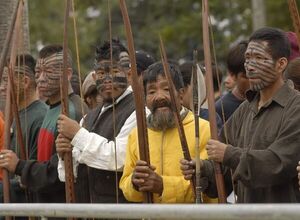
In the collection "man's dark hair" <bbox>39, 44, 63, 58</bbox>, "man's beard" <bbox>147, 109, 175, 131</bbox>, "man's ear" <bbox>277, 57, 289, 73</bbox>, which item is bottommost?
"man's beard" <bbox>147, 109, 175, 131</bbox>

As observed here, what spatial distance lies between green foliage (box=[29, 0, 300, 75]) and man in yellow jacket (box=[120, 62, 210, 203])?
16.7 metres

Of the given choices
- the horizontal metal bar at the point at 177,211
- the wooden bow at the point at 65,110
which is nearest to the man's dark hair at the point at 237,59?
the wooden bow at the point at 65,110

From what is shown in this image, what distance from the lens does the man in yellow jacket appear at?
693 centimetres

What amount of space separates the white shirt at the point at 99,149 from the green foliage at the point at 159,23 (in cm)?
1656

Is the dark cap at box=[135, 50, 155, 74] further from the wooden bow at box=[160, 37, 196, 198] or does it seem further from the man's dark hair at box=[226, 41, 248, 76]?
the wooden bow at box=[160, 37, 196, 198]

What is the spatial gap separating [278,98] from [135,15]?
31.0m

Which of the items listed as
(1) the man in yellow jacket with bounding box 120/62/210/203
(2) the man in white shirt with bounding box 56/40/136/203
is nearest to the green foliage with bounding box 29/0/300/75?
(2) the man in white shirt with bounding box 56/40/136/203

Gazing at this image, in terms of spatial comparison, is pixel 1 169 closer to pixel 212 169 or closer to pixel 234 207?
pixel 212 169

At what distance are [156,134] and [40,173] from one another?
101cm

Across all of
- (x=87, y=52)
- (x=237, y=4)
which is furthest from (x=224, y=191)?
(x=87, y=52)

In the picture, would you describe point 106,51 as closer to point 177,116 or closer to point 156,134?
point 156,134

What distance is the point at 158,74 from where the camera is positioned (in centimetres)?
732

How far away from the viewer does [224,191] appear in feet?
22.0

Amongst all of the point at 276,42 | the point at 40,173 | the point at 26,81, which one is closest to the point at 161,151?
the point at 276,42
